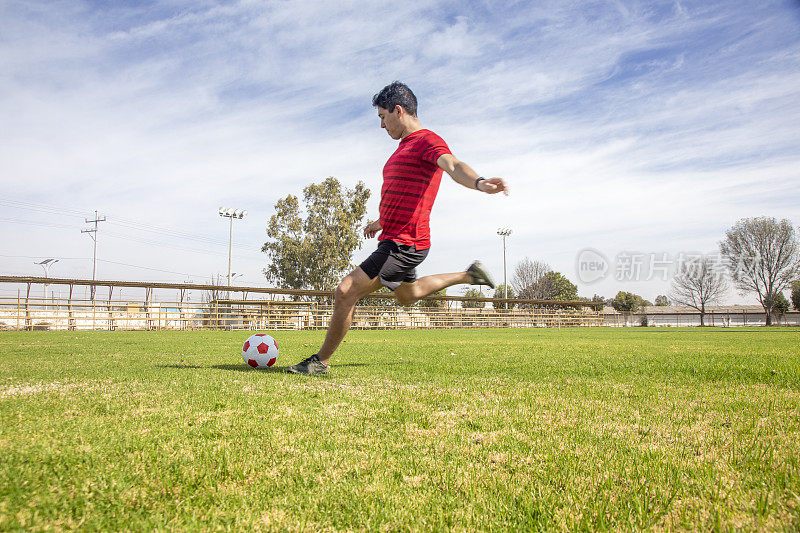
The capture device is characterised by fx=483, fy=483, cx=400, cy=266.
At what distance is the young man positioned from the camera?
432 cm

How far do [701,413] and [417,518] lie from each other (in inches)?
88.5

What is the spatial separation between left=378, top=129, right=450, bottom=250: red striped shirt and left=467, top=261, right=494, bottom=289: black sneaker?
94cm

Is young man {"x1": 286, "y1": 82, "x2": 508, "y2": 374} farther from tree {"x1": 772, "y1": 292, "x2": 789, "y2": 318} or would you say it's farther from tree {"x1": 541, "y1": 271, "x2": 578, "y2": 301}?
tree {"x1": 772, "y1": 292, "x2": 789, "y2": 318}

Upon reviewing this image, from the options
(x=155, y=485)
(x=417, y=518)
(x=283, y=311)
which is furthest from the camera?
(x=283, y=311)

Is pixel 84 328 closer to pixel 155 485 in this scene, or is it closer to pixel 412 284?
pixel 412 284

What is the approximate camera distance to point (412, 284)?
4.78m

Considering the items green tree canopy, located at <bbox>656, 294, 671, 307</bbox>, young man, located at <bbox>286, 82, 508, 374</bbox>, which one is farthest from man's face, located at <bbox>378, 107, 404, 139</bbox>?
green tree canopy, located at <bbox>656, 294, 671, 307</bbox>

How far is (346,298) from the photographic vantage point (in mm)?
4484

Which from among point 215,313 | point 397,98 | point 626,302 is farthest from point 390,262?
point 626,302

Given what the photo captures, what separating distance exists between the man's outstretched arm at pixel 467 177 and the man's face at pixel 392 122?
77 centimetres

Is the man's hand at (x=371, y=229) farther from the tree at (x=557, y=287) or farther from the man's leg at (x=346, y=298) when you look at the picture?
the tree at (x=557, y=287)

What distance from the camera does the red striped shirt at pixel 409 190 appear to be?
14.1ft

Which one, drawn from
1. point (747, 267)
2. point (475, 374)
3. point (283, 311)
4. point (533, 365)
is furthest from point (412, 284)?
point (747, 267)

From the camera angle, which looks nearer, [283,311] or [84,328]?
[84,328]
